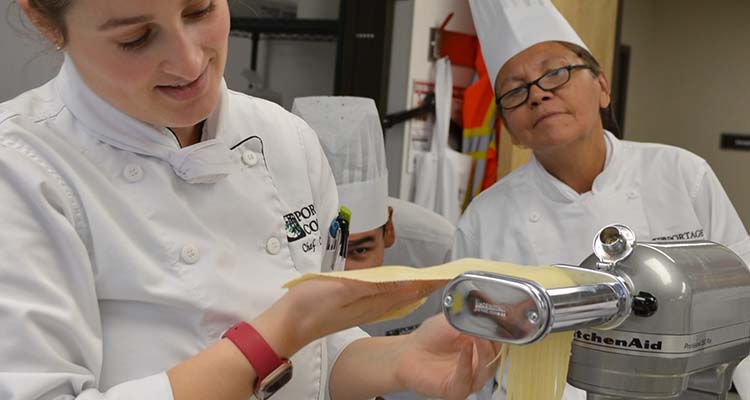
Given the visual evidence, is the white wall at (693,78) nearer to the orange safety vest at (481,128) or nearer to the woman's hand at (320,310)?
the orange safety vest at (481,128)

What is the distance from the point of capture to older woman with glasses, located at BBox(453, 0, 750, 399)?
1935mm

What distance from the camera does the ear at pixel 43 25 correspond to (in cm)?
89

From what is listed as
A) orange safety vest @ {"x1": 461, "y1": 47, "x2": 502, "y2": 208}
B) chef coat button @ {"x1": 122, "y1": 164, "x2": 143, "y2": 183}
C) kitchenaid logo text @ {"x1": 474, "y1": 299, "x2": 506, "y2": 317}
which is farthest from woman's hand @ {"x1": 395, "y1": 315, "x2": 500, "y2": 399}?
orange safety vest @ {"x1": 461, "y1": 47, "x2": 502, "y2": 208}

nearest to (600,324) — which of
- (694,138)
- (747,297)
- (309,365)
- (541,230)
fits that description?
(747,297)

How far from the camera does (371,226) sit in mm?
2109

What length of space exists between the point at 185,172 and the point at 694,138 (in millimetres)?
5540

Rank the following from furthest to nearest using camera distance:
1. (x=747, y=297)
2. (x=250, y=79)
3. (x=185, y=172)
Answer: (x=250, y=79)
(x=185, y=172)
(x=747, y=297)

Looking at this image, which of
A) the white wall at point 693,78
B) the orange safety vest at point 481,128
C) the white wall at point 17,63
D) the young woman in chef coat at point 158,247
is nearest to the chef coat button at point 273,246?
the young woman in chef coat at point 158,247

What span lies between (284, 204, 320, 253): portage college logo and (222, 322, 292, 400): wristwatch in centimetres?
24

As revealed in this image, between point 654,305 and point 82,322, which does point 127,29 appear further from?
point 654,305

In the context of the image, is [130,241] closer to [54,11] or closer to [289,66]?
[54,11]

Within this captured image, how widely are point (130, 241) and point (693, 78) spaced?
5.65m

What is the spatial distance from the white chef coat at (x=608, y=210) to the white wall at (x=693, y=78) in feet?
12.5

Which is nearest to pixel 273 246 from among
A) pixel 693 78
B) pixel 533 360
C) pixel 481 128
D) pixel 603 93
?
pixel 533 360
